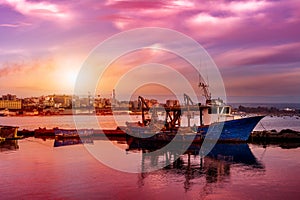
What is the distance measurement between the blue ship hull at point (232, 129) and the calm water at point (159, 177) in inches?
223

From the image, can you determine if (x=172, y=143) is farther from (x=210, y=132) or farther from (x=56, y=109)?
(x=56, y=109)

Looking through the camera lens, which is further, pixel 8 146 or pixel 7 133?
pixel 7 133

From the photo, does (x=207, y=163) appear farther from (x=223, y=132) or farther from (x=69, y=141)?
(x=69, y=141)

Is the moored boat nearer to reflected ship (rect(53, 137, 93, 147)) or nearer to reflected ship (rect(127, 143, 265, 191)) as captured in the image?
reflected ship (rect(127, 143, 265, 191))

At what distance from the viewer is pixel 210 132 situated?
42.5 metres

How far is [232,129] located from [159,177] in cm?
1997

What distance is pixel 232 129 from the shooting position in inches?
1683

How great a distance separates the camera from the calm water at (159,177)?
2028 cm

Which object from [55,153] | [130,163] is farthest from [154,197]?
[55,153]

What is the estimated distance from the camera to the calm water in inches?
798

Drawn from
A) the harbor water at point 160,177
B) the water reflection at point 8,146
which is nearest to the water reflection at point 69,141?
the water reflection at point 8,146

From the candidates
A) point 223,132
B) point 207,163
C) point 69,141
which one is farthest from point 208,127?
point 69,141

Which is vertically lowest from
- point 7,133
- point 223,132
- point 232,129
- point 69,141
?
point 69,141

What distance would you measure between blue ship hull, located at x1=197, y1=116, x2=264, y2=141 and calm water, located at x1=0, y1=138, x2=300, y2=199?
5675 mm
